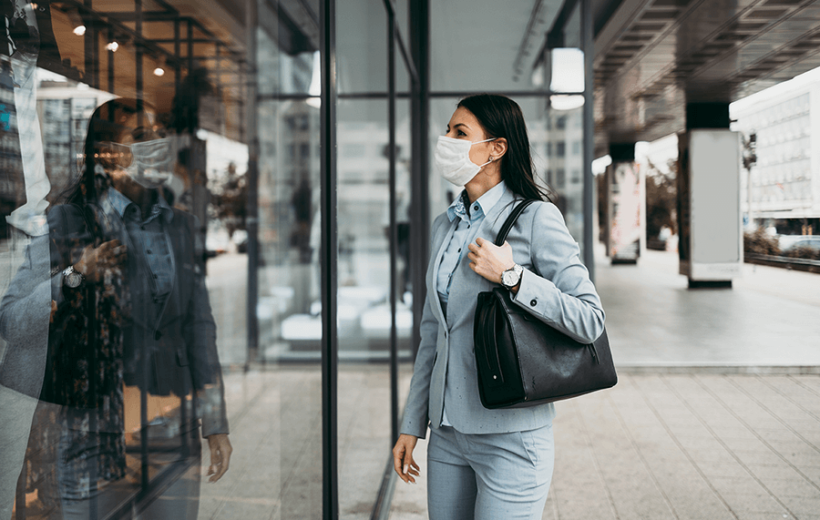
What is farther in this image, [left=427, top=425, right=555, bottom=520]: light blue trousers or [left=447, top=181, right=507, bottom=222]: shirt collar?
[left=447, top=181, right=507, bottom=222]: shirt collar

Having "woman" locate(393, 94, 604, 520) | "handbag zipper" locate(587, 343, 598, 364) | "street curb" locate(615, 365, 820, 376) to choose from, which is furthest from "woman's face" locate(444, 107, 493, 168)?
"street curb" locate(615, 365, 820, 376)

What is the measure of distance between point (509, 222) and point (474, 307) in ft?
0.76

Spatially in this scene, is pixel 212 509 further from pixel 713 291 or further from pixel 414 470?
pixel 713 291

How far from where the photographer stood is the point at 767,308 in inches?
430

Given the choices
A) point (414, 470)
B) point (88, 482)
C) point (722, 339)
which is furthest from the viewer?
point (722, 339)

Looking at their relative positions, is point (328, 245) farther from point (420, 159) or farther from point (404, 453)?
point (420, 159)

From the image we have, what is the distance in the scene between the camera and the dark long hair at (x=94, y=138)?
89cm

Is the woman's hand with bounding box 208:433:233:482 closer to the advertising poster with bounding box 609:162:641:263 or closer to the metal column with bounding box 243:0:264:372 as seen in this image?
the metal column with bounding box 243:0:264:372

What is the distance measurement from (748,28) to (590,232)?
18.2ft

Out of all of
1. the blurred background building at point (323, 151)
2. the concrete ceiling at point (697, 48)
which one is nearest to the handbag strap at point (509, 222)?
the blurred background building at point (323, 151)

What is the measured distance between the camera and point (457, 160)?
1.76 m

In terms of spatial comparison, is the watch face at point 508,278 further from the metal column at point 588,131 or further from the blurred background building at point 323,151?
the metal column at point 588,131

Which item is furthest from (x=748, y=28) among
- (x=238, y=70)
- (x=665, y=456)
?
(x=238, y=70)

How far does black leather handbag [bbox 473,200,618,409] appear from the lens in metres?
1.43
